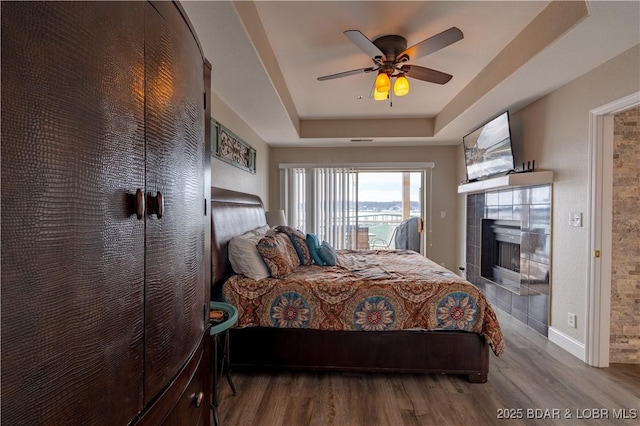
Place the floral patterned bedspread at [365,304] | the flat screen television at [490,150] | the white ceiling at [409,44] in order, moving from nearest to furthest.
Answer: the white ceiling at [409,44] < the floral patterned bedspread at [365,304] < the flat screen television at [490,150]

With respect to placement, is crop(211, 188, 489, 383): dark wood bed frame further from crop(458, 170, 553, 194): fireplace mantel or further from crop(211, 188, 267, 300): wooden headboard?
crop(458, 170, 553, 194): fireplace mantel

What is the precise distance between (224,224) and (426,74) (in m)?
2.21

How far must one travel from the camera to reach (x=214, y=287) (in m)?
2.37

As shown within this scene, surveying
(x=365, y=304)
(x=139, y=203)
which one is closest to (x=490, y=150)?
(x=365, y=304)

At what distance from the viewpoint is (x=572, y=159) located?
2811 millimetres

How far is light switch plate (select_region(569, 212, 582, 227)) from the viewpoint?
2684mm

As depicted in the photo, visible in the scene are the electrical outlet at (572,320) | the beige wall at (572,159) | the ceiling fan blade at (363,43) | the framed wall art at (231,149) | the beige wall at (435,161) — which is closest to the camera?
the ceiling fan blade at (363,43)

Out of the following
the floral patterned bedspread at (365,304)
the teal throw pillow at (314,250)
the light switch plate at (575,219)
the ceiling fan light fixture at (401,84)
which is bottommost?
the floral patterned bedspread at (365,304)

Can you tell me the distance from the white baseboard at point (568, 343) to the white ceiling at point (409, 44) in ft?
7.56

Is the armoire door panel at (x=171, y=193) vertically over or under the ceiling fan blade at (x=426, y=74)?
under

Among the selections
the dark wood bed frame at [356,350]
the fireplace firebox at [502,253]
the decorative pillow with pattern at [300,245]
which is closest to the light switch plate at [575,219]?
the fireplace firebox at [502,253]

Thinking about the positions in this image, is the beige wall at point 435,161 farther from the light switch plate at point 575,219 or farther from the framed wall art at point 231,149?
the light switch plate at point 575,219

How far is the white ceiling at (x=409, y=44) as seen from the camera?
201 cm

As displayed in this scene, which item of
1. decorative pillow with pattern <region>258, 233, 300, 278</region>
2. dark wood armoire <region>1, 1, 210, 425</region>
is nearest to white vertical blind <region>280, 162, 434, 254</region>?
decorative pillow with pattern <region>258, 233, 300, 278</region>
